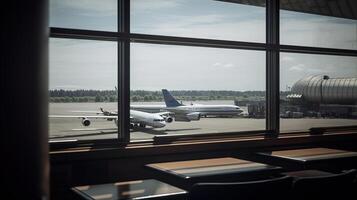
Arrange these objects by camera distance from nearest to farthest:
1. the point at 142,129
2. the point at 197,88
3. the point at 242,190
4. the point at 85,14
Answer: the point at 242,190 < the point at 85,14 < the point at 142,129 < the point at 197,88

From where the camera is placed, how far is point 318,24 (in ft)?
14.1

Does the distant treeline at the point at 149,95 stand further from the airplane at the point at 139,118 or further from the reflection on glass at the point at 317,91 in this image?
the reflection on glass at the point at 317,91

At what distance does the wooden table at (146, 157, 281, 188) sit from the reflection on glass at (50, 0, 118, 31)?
3.69 feet

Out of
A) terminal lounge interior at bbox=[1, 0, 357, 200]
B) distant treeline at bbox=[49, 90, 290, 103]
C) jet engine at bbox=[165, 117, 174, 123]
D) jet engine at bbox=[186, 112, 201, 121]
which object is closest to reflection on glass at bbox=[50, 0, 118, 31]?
terminal lounge interior at bbox=[1, 0, 357, 200]

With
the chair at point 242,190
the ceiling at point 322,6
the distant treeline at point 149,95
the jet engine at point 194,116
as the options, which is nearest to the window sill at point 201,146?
the jet engine at point 194,116

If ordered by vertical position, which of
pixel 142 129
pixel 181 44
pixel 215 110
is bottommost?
pixel 142 129

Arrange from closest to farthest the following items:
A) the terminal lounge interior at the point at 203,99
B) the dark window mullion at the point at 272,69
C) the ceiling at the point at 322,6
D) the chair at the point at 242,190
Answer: the chair at the point at 242,190
the terminal lounge interior at the point at 203,99
the dark window mullion at the point at 272,69
the ceiling at the point at 322,6

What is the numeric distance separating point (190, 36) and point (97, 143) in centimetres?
117

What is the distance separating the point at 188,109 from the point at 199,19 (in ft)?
2.63

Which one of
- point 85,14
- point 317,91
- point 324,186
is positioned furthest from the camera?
point 317,91

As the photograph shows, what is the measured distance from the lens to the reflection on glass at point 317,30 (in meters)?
3.95

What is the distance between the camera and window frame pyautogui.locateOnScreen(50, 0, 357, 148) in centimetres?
300

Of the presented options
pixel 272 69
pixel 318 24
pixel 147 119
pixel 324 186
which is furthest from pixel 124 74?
pixel 318 24

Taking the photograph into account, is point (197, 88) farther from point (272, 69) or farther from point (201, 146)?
point (272, 69)
